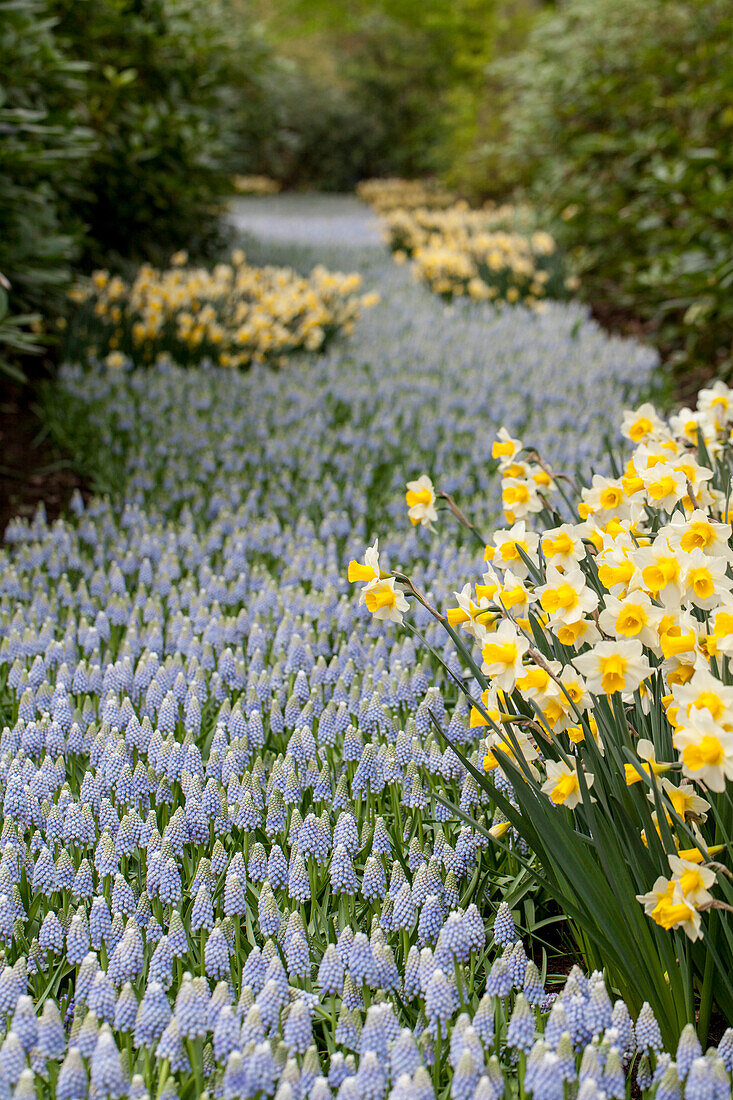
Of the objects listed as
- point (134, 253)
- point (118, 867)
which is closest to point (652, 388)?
point (134, 253)

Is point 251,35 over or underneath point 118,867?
over

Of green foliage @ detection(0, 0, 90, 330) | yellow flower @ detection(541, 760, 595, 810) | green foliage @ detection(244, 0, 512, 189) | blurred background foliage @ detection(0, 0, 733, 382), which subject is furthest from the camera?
green foliage @ detection(244, 0, 512, 189)

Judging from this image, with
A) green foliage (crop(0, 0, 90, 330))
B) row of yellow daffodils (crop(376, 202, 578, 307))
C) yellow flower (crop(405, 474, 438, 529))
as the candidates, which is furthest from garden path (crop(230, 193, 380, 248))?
yellow flower (crop(405, 474, 438, 529))

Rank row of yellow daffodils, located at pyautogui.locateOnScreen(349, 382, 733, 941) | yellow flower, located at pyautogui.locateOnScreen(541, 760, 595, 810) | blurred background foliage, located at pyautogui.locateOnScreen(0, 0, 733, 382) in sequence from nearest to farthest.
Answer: row of yellow daffodils, located at pyautogui.locateOnScreen(349, 382, 733, 941)
yellow flower, located at pyautogui.locateOnScreen(541, 760, 595, 810)
blurred background foliage, located at pyautogui.locateOnScreen(0, 0, 733, 382)

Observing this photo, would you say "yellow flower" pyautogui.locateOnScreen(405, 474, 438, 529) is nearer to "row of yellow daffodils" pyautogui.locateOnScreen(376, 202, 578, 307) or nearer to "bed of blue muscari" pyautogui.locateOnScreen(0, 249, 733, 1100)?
"bed of blue muscari" pyautogui.locateOnScreen(0, 249, 733, 1100)

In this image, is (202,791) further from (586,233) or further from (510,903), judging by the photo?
(586,233)

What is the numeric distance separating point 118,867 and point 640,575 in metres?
1.04

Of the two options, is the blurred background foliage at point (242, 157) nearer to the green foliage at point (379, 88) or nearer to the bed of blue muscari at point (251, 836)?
the bed of blue muscari at point (251, 836)

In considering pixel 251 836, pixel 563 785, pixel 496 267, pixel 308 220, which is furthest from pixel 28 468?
pixel 308 220

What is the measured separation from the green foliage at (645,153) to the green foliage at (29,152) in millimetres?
3279

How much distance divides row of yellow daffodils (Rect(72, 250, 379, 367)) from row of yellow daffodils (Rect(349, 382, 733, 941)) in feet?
11.9

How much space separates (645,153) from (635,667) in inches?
257

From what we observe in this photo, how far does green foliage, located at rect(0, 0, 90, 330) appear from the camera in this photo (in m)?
3.71

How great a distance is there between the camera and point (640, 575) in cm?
146
